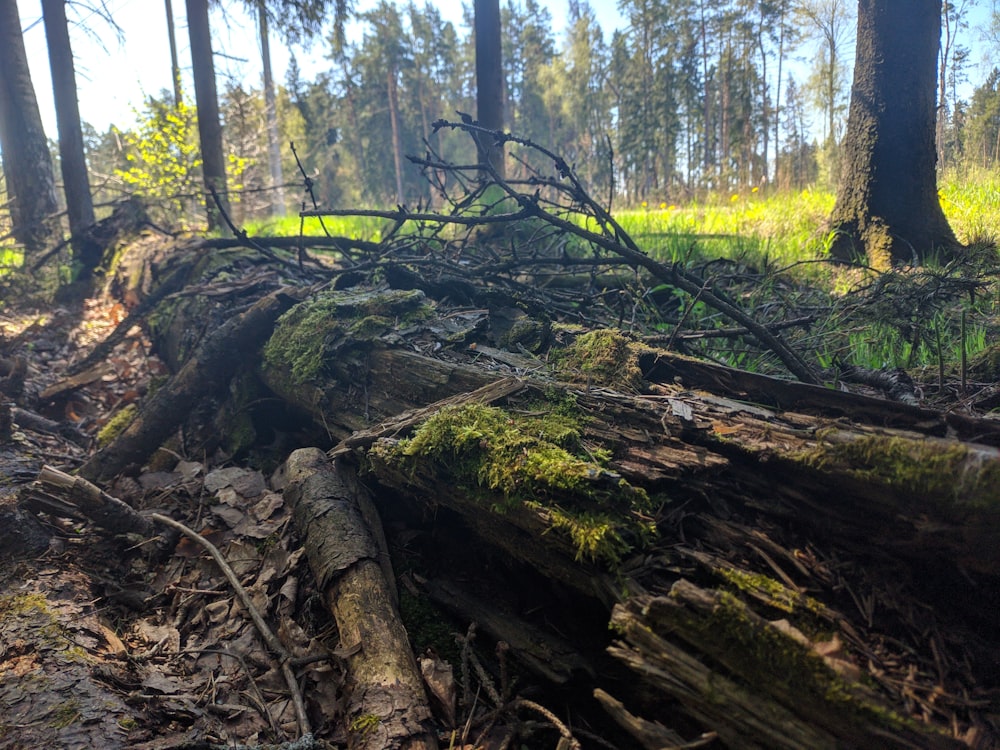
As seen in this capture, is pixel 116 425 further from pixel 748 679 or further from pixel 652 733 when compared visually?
pixel 748 679

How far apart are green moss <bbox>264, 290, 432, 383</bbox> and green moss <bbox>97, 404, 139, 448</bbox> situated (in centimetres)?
131

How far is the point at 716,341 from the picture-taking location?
3764mm

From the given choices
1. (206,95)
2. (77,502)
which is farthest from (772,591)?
(206,95)

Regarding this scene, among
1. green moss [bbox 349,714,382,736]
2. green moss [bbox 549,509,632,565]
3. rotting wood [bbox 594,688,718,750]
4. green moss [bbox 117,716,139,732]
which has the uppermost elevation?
green moss [bbox 549,509,632,565]

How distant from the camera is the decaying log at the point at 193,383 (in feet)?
11.2

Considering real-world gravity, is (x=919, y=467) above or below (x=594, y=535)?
above

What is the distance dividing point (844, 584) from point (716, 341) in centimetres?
252

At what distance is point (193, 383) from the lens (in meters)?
3.66

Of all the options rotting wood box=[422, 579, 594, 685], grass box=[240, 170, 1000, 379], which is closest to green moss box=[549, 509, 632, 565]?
rotting wood box=[422, 579, 594, 685]

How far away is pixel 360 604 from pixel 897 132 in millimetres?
6077

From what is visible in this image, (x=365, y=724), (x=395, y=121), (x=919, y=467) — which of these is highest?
(x=395, y=121)

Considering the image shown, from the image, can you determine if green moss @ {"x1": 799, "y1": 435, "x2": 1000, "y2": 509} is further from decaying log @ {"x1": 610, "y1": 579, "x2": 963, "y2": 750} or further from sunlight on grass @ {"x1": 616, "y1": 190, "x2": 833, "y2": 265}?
sunlight on grass @ {"x1": 616, "y1": 190, "x2": 833, "y2": 265}

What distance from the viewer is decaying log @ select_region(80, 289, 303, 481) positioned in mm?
3406

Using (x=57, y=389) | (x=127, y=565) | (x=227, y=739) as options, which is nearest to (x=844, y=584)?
(x=227, y=739)
